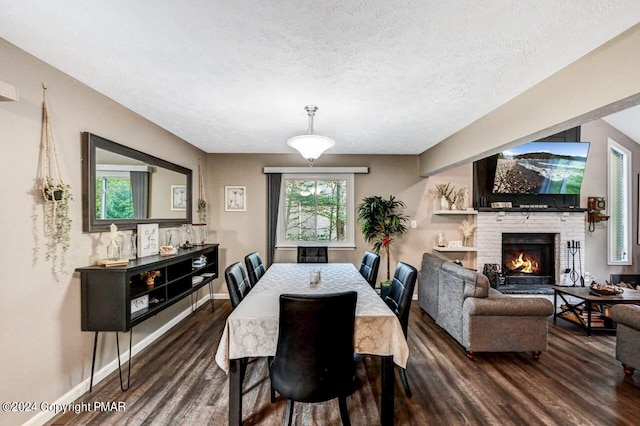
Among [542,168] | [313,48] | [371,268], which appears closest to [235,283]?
[371,268]

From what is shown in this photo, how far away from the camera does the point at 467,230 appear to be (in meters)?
5.00

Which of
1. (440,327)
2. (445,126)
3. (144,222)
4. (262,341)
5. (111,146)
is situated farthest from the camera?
(440,327)

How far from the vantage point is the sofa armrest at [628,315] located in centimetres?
248

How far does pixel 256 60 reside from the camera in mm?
1932

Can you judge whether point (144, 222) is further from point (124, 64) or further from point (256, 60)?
point (256, 60)

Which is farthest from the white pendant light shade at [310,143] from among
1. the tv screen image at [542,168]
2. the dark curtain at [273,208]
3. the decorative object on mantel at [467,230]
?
the tv screen image at [542,168]

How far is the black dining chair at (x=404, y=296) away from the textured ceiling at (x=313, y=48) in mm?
1496

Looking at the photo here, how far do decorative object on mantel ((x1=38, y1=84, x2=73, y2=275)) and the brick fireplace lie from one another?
5382mm

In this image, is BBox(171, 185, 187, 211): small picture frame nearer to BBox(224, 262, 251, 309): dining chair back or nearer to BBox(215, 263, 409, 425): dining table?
BBox(224, 262, 251, 309): dining chair back

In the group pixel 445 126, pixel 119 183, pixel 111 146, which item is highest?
pixel 445 126

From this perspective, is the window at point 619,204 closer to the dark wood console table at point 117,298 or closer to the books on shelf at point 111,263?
the dark wood console table at point 117,298

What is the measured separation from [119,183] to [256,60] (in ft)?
6.11

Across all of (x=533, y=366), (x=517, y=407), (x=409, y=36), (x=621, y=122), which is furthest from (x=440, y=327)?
(x=621, y=122)

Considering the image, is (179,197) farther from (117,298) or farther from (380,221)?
(380,221)
